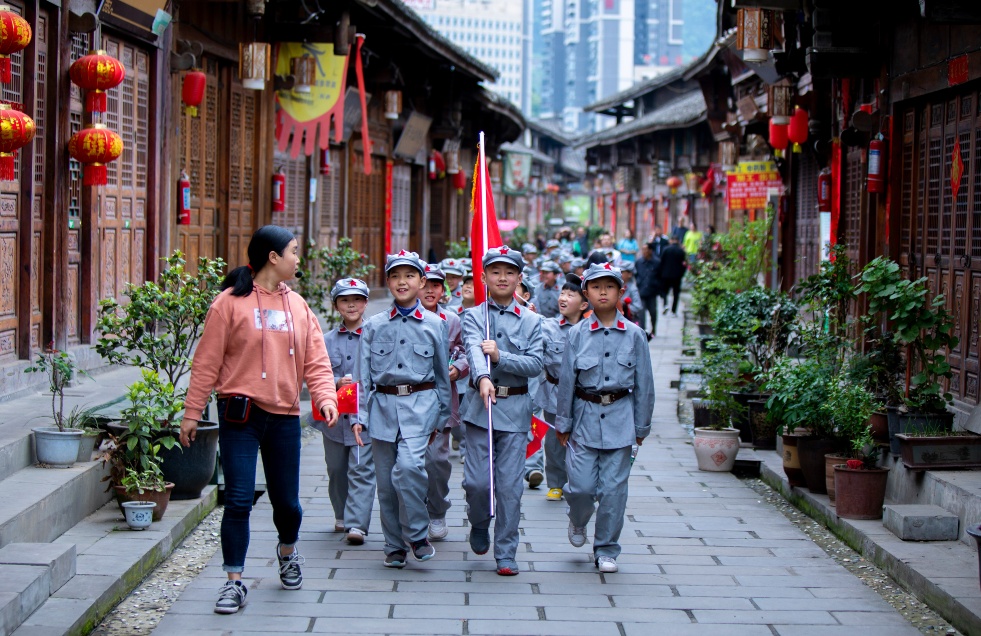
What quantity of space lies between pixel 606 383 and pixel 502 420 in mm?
591

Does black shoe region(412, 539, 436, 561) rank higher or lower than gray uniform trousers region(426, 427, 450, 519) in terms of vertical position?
lower

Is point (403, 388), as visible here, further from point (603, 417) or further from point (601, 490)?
point (601, 490)

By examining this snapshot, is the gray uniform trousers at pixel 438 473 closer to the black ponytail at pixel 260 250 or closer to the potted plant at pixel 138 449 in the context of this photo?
the potted plant at pixel 138 449

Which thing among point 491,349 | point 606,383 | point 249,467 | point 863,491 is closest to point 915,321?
point 863,491

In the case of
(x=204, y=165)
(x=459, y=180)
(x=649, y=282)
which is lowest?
(x=649, y=282)

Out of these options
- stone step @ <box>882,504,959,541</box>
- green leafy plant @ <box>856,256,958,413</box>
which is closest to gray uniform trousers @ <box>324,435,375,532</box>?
stone step @ <box>882,504,959,541</box>

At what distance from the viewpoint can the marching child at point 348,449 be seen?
7.33 meters

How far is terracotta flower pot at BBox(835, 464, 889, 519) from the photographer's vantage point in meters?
Result: 7.53

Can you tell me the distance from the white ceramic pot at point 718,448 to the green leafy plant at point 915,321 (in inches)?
89.0

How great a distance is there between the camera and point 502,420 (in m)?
6.80

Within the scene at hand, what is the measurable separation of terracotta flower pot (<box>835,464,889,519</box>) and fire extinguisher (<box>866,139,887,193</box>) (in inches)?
169

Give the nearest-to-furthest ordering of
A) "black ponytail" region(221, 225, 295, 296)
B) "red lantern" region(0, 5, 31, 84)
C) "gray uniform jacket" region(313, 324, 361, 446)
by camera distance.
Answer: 1. "black ponytail" region(221, 225, 295, 296)
2. "red lantern" region(0, 5, 31, 84)
3. "gray uniform jacket" region(313, 324, 361, 446)

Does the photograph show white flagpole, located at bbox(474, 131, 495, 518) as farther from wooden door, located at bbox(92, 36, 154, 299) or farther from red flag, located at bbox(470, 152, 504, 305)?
wooden door, located at bbox(92, 36, 154, 299)

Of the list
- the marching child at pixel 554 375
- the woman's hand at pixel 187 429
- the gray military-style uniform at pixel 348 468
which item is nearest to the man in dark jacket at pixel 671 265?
the marching child at pixel 554 375
